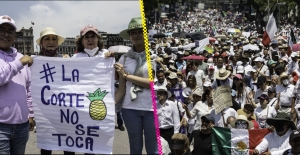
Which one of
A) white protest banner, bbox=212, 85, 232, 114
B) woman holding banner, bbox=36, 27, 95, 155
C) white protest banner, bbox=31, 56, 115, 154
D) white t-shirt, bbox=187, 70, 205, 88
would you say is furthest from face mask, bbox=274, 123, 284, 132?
white t-shirt, bbox=187, 70, 205, 88

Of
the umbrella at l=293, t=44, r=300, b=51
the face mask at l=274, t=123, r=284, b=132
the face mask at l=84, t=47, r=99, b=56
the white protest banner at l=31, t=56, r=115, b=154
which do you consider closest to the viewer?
the white protest banner at l=31, t=56, r=115, b=154

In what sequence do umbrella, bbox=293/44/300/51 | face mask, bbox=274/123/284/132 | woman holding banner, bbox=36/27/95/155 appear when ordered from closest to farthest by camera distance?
woman holding banner, bbox=36/27/95/155 < face mask, bbox=274/123/284/132 < umbrella, bbox=293/44/300/51

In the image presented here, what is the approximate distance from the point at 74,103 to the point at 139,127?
589 mm

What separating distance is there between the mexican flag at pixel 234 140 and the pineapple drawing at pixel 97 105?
2.36m

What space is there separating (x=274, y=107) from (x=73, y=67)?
443cm

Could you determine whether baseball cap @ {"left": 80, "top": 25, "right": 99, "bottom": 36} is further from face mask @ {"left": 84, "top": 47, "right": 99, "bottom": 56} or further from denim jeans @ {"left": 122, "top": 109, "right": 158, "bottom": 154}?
denim jeans @ {"left": 122, "top": 109, "right": 158, "bottom": 154}

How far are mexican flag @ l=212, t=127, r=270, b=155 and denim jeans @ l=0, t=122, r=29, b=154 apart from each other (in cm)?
264

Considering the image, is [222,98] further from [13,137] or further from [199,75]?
[199,75]

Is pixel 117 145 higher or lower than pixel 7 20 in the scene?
lower

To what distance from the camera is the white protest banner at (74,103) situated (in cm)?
385

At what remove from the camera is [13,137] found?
388 centimetres

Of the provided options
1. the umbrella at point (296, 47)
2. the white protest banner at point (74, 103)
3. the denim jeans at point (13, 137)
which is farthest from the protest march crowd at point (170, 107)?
the umbrella at point (296, 47)

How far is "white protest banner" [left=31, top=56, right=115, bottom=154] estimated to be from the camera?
12.6 ft

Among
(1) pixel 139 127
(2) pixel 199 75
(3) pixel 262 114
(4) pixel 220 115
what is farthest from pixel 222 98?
(2) pixel 199 75
